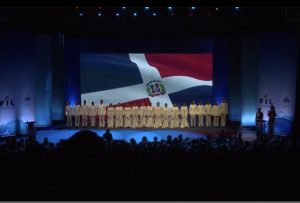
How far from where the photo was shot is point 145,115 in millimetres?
17266

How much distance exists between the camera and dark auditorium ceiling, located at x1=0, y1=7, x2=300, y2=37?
48.3 ft

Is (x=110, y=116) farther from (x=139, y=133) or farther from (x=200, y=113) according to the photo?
(x=200, y=113)

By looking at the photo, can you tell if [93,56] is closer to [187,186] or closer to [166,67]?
[166,67]

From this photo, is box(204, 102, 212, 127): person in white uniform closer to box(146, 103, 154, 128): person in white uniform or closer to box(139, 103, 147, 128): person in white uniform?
box(146, 103, 154, 128): person in white uniform

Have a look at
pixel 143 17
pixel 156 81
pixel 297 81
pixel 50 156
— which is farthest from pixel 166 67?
pixel 50 156

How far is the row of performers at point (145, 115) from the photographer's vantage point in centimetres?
1720

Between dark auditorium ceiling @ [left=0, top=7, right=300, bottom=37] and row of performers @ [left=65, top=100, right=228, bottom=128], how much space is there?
326 cm

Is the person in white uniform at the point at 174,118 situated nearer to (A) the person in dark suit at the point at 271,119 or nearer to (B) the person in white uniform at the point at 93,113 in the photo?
(B) the person in white uniform at the point at 93,113

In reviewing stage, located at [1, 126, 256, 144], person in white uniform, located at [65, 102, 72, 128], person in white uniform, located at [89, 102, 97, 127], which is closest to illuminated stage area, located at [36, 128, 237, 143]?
stage, located at [1, 126, 256, 144]

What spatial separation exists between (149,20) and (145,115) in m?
4.14

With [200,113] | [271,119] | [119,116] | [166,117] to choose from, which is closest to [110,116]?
[119,116]

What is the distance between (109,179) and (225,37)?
14.8m

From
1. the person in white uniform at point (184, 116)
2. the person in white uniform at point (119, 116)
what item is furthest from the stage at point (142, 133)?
the person in white uniform at point (119, 116)

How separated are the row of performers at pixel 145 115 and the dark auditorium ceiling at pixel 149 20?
3263 millimetres
